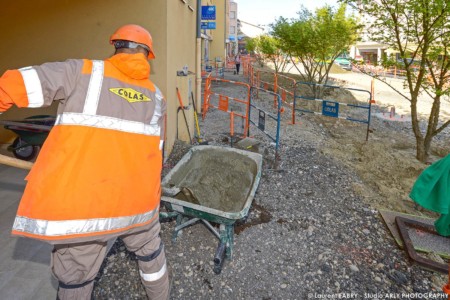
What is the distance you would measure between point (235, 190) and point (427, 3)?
5.00m

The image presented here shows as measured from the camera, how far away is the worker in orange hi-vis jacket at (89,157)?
5.36ft

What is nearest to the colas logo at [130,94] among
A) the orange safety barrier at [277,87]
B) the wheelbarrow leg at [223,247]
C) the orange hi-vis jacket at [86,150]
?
the orange hi-vis jacket at [86,150]

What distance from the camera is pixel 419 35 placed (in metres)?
6.01

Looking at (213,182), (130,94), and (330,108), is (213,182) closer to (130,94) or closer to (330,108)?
(130,94)

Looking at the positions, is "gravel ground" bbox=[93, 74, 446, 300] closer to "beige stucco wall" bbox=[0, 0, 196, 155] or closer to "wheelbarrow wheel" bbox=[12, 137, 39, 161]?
"beige stucco wall" bbox=[0, 0, 196, 155]

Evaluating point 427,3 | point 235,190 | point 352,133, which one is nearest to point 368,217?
point 235,190

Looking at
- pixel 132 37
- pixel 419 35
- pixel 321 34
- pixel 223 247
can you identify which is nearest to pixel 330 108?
pixel 419 35

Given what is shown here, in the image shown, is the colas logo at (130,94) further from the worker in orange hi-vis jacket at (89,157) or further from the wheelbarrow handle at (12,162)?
the wheelbarrow handle at (12,162)

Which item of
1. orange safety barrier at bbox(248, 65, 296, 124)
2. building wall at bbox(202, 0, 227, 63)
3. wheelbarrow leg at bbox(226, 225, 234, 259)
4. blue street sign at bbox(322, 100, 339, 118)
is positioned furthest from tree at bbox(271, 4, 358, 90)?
building wall at bbox(202, 0, 227, 63)

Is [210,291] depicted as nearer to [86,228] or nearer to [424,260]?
[86,228]

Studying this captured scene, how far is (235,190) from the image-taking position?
13.4 feet

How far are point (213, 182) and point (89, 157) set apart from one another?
2.55 m

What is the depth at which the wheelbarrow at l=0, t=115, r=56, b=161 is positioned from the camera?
426 cm

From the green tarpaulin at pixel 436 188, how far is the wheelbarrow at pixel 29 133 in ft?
15.8
